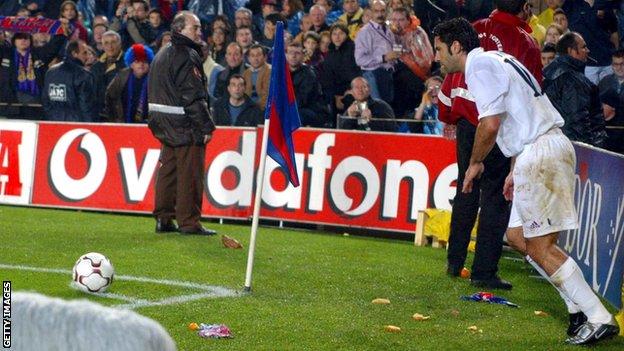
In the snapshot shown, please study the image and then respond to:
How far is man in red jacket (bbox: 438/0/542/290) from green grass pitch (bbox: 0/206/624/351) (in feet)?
0.94

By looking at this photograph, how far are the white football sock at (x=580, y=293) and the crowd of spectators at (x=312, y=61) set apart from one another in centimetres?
667

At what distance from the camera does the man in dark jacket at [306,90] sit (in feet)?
53.6

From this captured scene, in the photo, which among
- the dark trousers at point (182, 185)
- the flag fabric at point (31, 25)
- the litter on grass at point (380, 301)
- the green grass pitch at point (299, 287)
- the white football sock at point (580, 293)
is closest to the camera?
the white football sock at point (580, 293)

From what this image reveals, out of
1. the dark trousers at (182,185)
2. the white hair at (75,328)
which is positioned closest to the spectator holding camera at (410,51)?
the dark trousers at (182,185)

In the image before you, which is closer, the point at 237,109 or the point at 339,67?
the point at 237,109

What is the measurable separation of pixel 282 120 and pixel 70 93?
9.38 metres

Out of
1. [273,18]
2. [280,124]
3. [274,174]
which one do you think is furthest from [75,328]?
[273,18]

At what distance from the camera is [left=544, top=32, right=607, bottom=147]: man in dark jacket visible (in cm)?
1206

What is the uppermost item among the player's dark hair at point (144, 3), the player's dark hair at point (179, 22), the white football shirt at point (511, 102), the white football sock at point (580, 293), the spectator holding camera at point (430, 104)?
the player's dark hair at point (144, 3)

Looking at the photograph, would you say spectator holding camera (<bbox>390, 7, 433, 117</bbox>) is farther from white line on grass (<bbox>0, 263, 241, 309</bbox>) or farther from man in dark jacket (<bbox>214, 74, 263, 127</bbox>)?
white line on grass (<bbox>0, 263, 241, 309</bbox>)

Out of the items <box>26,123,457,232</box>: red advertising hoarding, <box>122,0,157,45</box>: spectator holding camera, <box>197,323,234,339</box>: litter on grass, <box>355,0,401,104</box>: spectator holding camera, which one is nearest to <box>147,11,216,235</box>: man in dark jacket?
<box>26,123,457,232</box>: red advertising hoarding

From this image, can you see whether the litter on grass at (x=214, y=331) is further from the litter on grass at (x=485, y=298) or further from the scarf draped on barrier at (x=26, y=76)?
the scarf draped on barrier at (x=26, y=76)

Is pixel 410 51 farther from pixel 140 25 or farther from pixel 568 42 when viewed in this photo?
pixel 140 25

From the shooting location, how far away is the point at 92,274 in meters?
8.74
